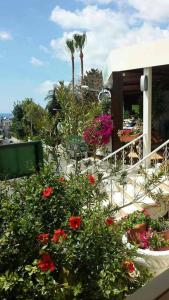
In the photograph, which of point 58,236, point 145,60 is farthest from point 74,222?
point 145,60

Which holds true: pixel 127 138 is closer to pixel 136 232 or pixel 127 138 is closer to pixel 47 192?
pixel 136 232

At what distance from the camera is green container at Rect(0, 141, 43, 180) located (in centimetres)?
361

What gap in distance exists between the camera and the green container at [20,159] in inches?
142

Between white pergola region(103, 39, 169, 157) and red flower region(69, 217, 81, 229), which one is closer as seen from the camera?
red flower region(69, 217, 81, 229)

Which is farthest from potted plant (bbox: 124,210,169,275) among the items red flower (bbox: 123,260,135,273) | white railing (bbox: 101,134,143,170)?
white railing (bbox: 101,134,143,170)

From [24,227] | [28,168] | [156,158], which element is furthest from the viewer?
[156,158]

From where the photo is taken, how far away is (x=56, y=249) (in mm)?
2836

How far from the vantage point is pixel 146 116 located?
866 centimetres

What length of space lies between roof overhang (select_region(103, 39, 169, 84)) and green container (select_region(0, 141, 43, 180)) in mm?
4681

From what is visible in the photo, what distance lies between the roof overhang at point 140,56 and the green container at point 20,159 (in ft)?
15.4

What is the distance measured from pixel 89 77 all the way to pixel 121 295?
98.4ft

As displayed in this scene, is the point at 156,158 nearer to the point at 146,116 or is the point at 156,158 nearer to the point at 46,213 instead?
the point at 146,116

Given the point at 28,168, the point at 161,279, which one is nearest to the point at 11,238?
the point at 28,168

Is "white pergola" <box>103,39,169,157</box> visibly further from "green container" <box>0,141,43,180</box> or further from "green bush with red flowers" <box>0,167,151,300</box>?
"green bush with red flowers" <box>0,167,151,300</box>
